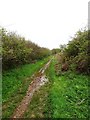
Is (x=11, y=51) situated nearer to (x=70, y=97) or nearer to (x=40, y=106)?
(x=70, y=97)

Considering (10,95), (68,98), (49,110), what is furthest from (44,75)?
(49,110)

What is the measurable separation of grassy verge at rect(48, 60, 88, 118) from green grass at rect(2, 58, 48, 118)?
8.73ft

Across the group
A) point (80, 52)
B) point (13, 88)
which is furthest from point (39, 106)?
point (80, 52)

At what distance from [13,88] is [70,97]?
21.1 ft

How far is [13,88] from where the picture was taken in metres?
23.2

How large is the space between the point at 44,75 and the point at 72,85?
6.68 metres

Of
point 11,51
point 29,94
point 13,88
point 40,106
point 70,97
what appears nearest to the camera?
point 40,106

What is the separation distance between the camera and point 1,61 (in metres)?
28.7

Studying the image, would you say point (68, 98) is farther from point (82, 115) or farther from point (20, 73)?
point (20, 73)

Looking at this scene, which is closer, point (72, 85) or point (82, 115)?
point (82, 115)

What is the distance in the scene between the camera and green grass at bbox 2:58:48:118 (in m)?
17.9

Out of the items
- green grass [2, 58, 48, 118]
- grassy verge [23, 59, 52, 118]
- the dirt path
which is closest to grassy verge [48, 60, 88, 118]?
grassy verge [23, 59, 52, 118]

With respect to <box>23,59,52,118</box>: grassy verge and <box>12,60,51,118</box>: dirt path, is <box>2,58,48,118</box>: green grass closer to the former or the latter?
<box>12,60,51,118</box>: dirt path

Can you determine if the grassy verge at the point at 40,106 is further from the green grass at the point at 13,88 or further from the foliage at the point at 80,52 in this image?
the foliage at the point at 80,52
